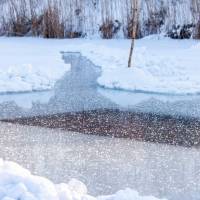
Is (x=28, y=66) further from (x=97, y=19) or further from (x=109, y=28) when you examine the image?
(x=97, y=19)

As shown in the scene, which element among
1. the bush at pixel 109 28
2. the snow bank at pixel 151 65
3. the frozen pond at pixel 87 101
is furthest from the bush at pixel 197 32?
the frozen pond at pixel 87 101

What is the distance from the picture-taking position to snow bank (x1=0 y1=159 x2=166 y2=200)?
3.04m

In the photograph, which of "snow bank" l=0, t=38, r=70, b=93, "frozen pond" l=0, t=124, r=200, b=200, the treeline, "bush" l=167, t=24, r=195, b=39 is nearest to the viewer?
"frozen pond" l=0, t=124, r=200, b=200

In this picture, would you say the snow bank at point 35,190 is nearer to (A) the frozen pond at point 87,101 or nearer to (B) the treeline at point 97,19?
(A) the frozen pond at point 87,101

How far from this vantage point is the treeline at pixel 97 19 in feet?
39.5

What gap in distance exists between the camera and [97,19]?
12742 mm

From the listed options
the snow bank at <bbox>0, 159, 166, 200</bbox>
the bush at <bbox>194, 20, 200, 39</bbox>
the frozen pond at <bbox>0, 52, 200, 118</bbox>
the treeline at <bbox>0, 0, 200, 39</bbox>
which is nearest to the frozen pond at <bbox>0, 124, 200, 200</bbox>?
the snow bank at <bbox>0, 159, 166, 200</bbox>

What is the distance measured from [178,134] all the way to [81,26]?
7.90 metres

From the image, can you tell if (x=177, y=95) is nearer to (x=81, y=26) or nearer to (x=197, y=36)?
(x=197, y=36)

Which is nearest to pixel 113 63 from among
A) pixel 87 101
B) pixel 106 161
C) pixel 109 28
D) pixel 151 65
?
pixel 151 65

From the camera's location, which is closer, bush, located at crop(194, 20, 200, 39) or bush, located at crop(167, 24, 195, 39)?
bush, located at crop(194, 20, 200, 39)

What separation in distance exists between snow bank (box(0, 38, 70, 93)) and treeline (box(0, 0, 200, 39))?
2.05ft

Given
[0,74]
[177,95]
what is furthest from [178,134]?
[0,74]

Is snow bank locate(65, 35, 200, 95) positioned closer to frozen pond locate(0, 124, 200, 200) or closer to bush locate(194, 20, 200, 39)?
bush locate(194, 20, 200, 39)
